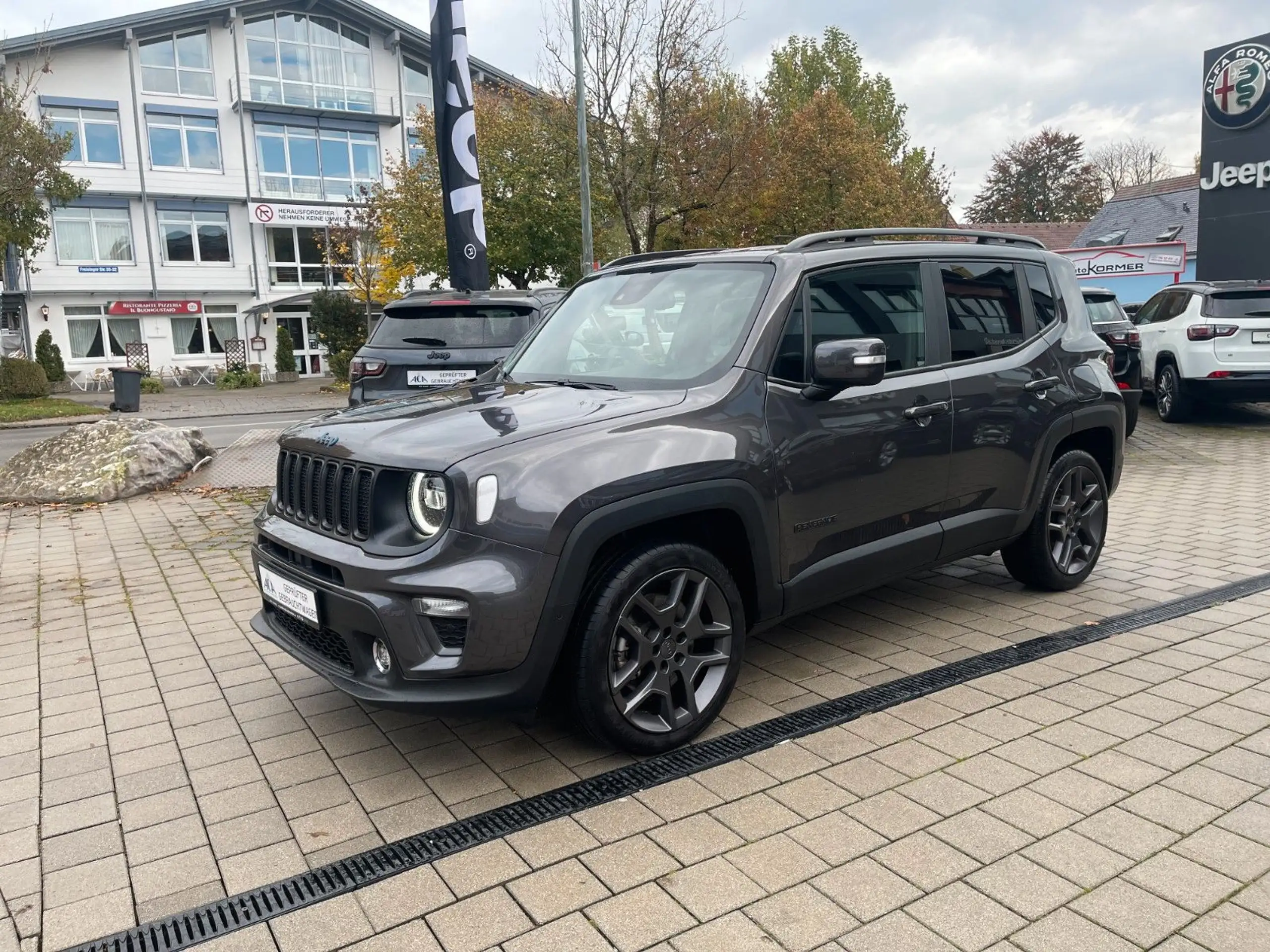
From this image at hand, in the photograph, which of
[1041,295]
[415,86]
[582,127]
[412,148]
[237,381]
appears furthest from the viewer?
[415,86]

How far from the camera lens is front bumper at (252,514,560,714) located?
3.03 meters

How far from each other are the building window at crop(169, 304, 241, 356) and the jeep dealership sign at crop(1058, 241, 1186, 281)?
2924 centimetres

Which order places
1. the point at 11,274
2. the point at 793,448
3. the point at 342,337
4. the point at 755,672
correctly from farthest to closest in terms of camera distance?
the point at 11,274 < the point at 342,337 < the point at 755,672 < the point at 793,448

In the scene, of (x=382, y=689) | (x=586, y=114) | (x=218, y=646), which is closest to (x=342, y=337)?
(x=586, y=114)

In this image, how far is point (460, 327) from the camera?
7.82 meters

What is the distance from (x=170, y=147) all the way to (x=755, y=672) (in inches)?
1536

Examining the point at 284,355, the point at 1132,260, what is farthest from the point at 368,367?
the point at 284,355

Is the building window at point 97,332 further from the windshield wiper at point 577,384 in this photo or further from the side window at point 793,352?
the side window at point 793,352

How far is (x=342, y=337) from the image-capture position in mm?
31469

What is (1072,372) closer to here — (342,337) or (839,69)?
(342,337)

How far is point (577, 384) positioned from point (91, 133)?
38436 millimetres

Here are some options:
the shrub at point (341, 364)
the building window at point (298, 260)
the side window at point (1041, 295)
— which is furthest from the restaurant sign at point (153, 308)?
the side window at point (1041, 295)

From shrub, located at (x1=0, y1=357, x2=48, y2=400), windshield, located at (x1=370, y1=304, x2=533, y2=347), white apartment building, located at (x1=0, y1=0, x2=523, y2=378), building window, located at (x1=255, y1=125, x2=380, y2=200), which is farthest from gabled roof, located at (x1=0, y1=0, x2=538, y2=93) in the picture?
windshield, located at (x1=370, y1=304, x2=533, y2=347)

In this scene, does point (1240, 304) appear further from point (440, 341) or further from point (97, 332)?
point (97, 332)
